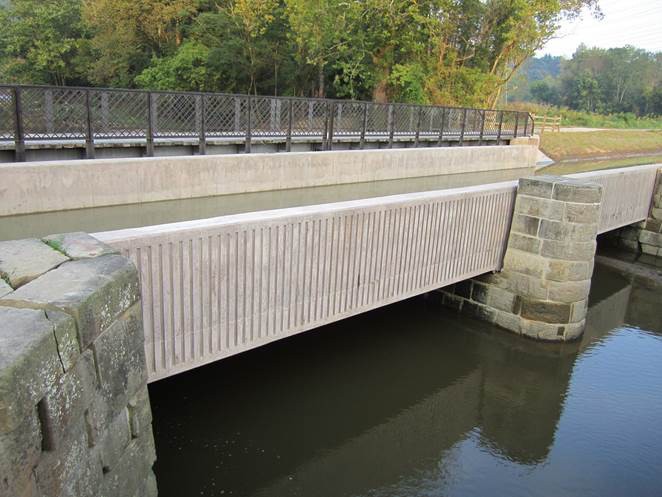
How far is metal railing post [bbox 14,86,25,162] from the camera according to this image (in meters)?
9.42

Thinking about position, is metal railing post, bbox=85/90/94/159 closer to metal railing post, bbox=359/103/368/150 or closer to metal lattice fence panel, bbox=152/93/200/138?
metal lattice fence panel, bbox=152/93/200/138

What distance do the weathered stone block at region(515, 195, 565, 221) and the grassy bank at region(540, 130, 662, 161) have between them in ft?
84.8

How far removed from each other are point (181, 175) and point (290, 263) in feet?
21.4

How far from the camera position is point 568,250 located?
744cm

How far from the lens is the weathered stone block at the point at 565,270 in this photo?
7492 millimetres

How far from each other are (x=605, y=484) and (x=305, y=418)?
290 cm

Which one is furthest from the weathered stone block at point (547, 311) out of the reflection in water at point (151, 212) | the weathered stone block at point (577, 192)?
the reflection in water at point (151, 212)

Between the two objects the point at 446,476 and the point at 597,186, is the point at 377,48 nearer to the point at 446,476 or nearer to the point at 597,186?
the point at 597,186

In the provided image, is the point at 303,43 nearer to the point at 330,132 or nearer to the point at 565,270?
the point at 330,132

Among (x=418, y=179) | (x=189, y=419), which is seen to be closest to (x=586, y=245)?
(x=189, y=419)

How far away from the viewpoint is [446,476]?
16.7 ft

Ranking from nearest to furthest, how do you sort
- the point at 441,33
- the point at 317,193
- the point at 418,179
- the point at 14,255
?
the point at 14,255, the point at 317,193, the point at 418,179, the point at 441,33

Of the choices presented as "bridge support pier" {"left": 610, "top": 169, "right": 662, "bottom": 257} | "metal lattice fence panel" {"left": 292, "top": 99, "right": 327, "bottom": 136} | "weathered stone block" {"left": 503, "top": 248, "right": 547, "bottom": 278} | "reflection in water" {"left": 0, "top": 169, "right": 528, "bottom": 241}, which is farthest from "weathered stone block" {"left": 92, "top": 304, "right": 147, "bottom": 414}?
"bridge support pier" {"left": 610, "top": 169, "right": 662, "bottom": 257}

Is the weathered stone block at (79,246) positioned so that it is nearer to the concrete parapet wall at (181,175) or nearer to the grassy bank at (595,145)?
the concrete parapet wall at (181,175)
